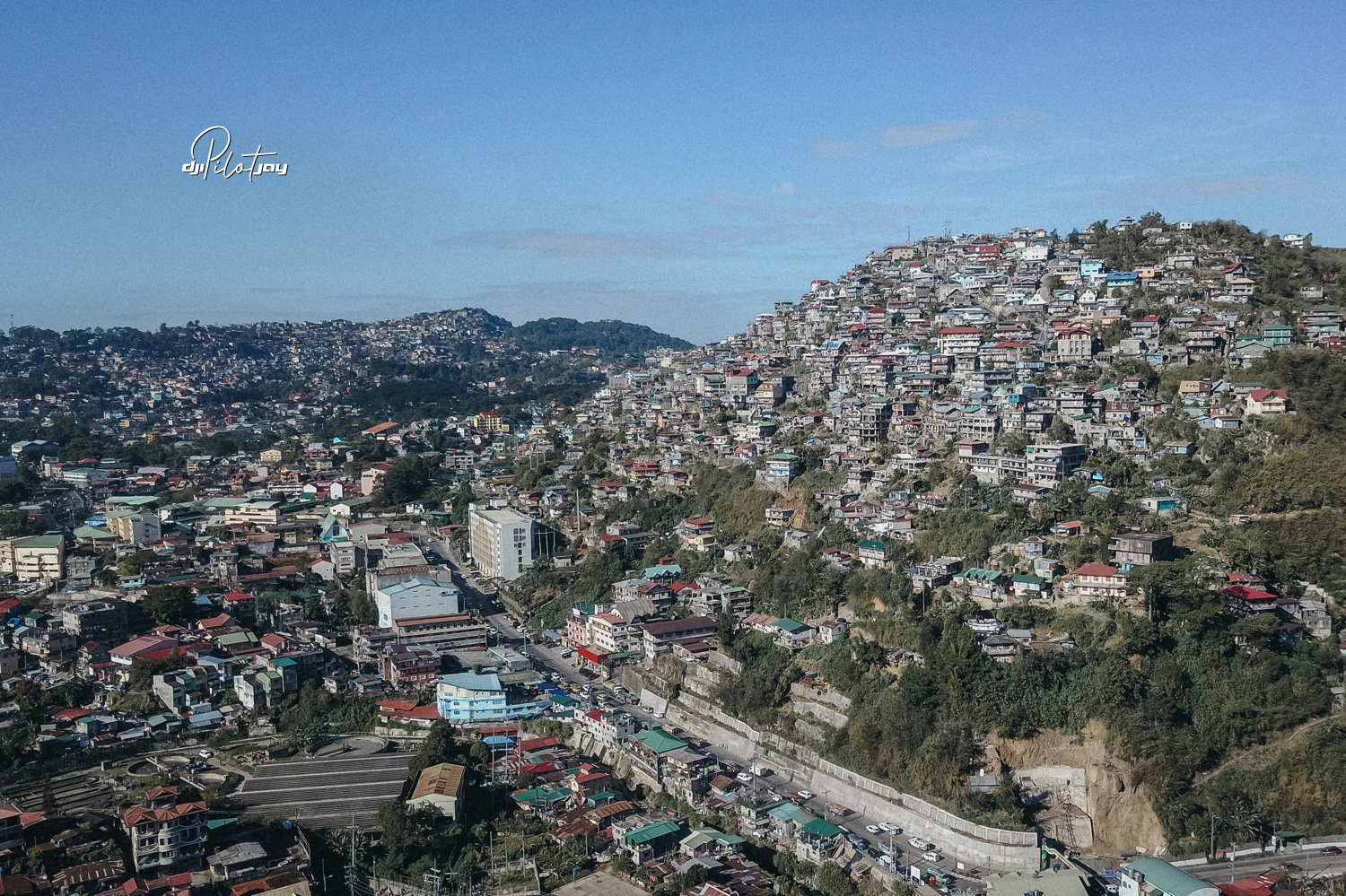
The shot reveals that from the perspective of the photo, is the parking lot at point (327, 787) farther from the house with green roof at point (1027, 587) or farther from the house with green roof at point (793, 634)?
the house with green roof at point (1027, 587)

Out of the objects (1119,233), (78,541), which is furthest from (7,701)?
(1119,233)

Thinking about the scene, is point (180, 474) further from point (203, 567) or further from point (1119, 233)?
point (1119, 233)

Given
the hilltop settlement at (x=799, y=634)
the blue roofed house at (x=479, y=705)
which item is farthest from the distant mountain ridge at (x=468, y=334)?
the blue roofed house at (x=479, y=705)

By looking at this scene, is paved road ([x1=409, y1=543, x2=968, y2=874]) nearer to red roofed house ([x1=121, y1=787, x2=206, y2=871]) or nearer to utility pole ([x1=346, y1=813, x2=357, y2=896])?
utility pole ([x1=346, y1=813, x2=357, y2=896])

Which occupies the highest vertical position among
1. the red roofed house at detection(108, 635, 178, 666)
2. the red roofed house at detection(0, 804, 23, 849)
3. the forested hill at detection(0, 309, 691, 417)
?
the forested hill at detection(0, 309, 691, 417)

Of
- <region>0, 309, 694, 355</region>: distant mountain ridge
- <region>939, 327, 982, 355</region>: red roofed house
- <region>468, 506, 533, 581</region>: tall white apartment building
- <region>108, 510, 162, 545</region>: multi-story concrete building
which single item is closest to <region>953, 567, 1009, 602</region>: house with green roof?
<region>939, 327, 982, 355</region>: red roofed house

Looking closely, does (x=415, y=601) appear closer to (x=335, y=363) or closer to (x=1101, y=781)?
(x=1101, y=781)

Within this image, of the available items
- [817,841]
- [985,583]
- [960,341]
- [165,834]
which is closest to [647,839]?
[817,841]
